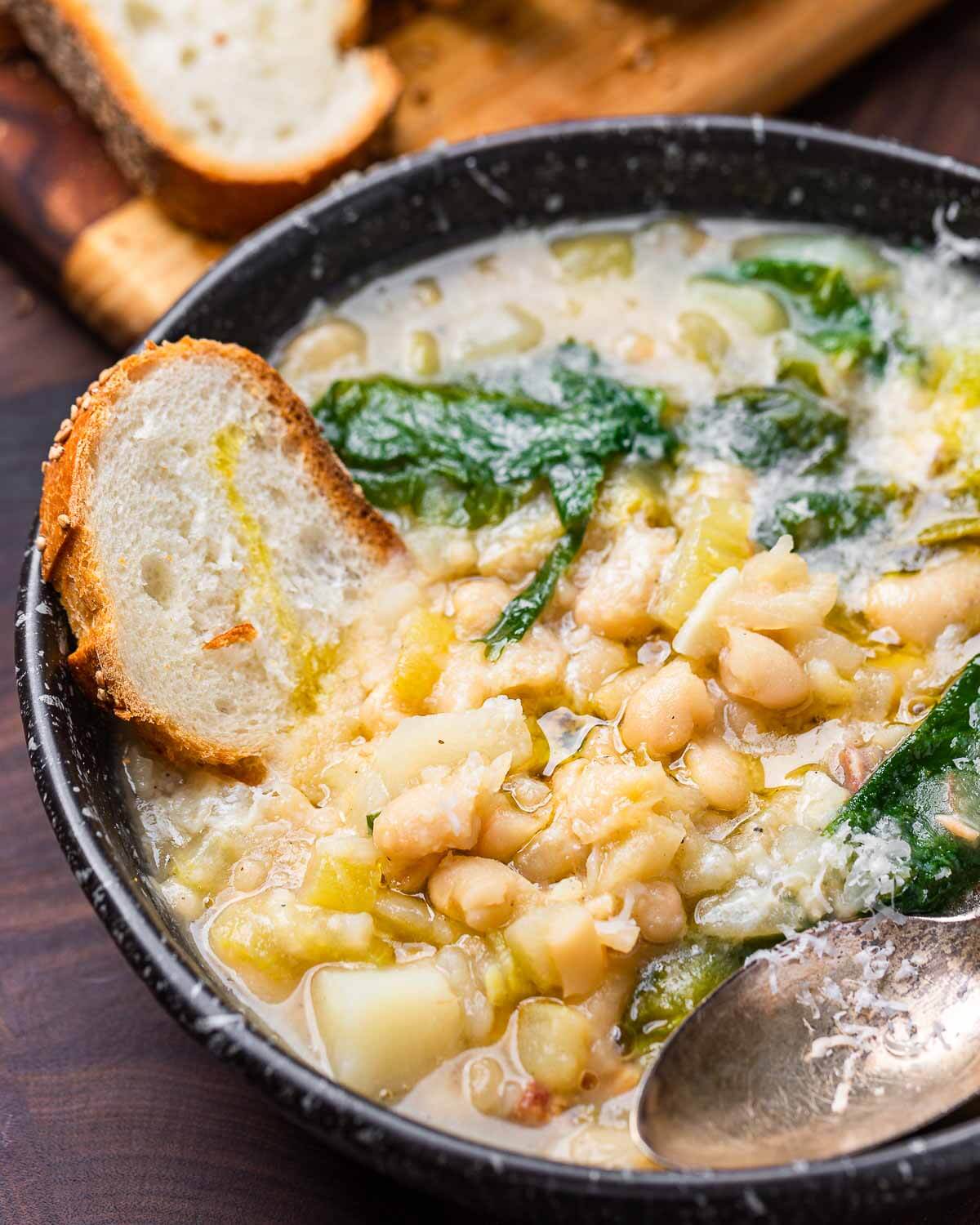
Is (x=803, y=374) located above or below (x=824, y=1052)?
above

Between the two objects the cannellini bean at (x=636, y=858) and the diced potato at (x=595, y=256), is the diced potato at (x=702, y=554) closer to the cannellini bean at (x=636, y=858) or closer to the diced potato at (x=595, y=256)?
the cannellini bean at (x=636, y=858)

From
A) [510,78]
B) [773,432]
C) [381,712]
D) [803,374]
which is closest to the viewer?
[381,712]

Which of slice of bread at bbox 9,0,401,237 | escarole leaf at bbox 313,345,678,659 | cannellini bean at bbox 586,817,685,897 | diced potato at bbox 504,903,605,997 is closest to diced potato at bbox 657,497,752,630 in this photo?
escarole leaf at bbox 313,345,678,659

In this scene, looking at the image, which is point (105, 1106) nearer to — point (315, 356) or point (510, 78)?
point (315, 356)

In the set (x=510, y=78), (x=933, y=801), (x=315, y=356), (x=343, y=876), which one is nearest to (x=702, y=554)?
(x=933, y=801)

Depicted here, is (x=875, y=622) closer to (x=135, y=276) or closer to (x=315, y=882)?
(x=315, y=882)

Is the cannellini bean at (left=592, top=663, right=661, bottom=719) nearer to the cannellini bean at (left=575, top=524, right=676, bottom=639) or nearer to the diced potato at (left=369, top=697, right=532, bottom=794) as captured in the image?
the cannellini bean at (left=575, top=524, right=676, bottom=639)
